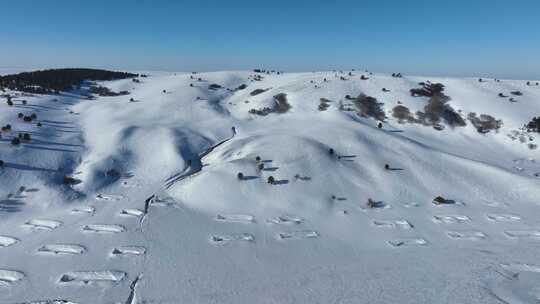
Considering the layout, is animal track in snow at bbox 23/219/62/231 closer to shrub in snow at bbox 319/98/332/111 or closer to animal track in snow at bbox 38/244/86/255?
animal track in snow at bbox 38/244/86/255

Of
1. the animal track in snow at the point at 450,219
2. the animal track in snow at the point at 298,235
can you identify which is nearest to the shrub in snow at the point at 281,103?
the animal track in snow at the point at 450,219

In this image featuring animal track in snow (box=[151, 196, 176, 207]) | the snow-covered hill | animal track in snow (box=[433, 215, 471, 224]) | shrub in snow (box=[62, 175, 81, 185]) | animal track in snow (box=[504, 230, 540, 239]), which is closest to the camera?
the snow-covered hill

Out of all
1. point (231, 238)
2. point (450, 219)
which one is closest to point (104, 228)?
point (231, 238)

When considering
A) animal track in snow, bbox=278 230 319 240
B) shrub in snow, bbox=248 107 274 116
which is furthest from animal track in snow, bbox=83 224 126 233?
shrub in snow, bbox=248 107 274 116

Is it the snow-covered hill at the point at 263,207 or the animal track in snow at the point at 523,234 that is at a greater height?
the snow-covered hill at the point at 263,207

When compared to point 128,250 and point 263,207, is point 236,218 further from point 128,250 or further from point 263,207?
point 128,250

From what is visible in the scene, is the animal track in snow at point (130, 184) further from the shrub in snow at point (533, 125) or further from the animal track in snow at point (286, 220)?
the shrub in snow at point (533, 125)
